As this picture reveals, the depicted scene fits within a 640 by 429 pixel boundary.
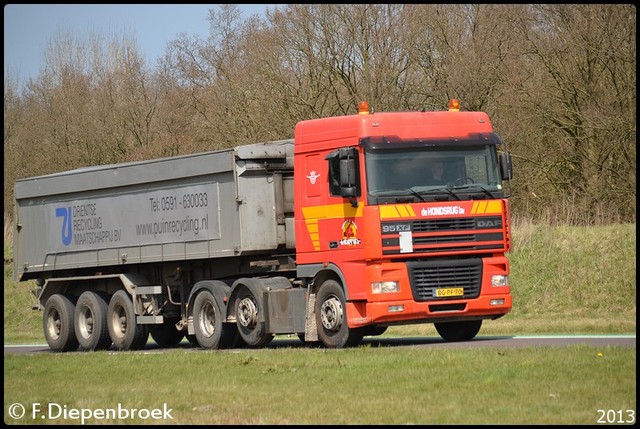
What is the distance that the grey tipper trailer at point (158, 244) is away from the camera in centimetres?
2073

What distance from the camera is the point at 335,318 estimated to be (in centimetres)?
1917

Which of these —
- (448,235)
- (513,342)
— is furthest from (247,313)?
(513,342)

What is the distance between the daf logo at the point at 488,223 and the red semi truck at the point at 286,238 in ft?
0.07

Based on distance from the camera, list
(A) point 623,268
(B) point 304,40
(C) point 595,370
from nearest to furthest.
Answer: (C) point 595,370
(A) point 623,268
(B) point 304,40

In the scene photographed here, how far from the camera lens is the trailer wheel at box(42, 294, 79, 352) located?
972 inches

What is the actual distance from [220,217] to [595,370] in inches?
361

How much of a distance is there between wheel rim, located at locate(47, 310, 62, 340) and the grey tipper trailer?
0.02 m

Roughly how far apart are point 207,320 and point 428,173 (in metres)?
5.49

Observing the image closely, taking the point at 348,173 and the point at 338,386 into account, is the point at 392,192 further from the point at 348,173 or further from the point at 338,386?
the point at 338,386

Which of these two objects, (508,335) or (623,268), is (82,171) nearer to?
(508,335)

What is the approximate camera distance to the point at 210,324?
21781 millimetres

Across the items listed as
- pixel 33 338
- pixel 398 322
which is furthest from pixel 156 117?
pixel 398 322
